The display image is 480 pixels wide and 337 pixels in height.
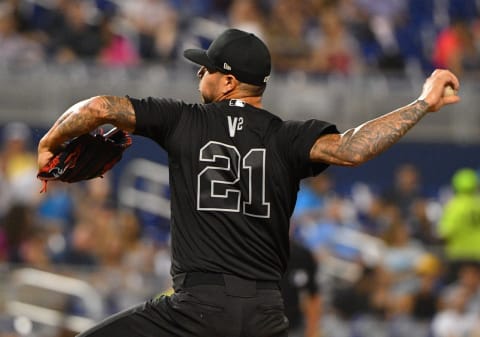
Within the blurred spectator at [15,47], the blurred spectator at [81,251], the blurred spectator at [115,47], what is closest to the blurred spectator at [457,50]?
the blurred spectator at [115,47]

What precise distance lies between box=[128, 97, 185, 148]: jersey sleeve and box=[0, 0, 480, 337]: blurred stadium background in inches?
234

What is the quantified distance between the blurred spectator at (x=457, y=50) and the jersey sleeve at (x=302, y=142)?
989 centimetres

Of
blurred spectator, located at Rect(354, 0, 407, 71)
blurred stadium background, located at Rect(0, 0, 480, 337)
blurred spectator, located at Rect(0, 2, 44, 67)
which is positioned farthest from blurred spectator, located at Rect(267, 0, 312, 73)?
blurred spectator, located at Rect(0, 2, 44, 67)

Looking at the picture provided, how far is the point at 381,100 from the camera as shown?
579 inches

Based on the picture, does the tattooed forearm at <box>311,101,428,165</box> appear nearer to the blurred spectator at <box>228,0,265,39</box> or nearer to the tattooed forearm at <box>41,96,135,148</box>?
the tattooed forearm at <box>41,96,135,148</box>

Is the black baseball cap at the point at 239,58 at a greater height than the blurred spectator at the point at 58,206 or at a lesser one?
greater

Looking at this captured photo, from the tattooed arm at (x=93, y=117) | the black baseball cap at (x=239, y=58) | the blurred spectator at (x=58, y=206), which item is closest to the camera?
the tattooed arm at (x=93, y=117)

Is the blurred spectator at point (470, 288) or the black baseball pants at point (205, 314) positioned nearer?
the black baseball pants at point (205, 314)

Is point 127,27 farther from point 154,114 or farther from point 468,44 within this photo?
point 154,114

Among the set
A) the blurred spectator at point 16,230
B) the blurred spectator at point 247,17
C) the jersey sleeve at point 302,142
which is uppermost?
the blurred spectator at point 247,17

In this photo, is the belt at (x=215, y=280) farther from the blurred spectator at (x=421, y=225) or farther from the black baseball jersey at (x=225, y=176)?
the blurred spectator at (x=421, y=225)

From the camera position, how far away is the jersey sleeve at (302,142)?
538 centimetres

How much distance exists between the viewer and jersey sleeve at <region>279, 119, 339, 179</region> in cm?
538

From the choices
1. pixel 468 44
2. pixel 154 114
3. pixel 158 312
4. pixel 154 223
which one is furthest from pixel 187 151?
pixel 468 44
